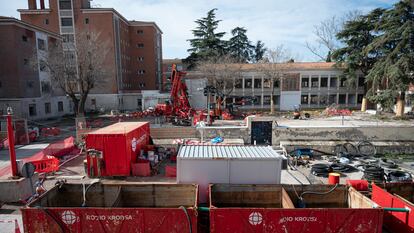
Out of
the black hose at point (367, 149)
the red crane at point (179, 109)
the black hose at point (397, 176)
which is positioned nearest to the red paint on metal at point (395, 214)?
the black hose at point (397, 176)

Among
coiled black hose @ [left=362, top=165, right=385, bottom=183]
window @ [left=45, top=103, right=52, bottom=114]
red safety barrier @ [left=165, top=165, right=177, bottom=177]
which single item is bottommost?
red safety barrier @ [left=165, top=165, right=177, bottom=177]

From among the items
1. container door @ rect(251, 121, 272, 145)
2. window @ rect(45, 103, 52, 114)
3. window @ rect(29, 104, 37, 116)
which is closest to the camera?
container door @ rect(251, 121, 272, 145)

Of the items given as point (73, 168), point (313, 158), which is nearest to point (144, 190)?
point (73, 168)

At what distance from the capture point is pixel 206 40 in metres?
52.9

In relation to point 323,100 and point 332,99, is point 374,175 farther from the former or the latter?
point 332,99

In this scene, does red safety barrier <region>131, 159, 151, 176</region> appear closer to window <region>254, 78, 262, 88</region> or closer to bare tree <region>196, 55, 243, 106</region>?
bare tree <region>196, 55, 243, 106</region>

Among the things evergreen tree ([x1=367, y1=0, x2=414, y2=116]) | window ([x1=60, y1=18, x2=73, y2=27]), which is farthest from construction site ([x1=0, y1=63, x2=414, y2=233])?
window ([x1=60, y1=18, x2=73, y2=27])

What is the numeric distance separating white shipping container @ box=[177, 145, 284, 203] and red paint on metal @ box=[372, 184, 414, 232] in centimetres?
316

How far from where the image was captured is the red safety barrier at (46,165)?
13391mm

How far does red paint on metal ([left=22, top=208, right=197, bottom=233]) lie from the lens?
6.50 meters

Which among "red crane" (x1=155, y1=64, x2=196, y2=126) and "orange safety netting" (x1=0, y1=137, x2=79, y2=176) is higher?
"red crane" (x1=155, y1=64, x2=196, y2=126)

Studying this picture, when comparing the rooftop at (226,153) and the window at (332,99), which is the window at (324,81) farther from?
the rooftop at (226,153)

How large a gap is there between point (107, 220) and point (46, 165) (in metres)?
9.41

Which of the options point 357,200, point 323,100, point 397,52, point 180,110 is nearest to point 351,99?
point 323,100
